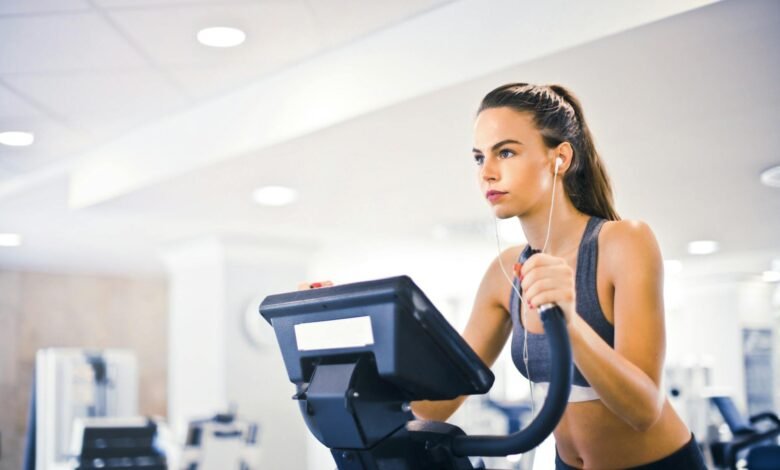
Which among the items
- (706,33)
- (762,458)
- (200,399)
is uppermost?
(706,33)

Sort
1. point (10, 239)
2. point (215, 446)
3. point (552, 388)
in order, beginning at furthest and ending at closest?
point (10, 239)
point (215, 446)
point (552, 388)

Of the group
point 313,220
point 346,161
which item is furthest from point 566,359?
point 313,220

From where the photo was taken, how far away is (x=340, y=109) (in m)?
3.14

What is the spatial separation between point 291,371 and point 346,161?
2919 mm

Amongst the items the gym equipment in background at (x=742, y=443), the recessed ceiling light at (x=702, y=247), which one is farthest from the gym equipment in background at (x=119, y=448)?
the recessed ceiling light at (x=702, y=247)

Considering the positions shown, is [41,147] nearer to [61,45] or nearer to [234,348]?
[61,45]

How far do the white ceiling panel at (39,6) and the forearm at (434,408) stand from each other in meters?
2.06

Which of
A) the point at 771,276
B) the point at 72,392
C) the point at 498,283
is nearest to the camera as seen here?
the point at 498,283

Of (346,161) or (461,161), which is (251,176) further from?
(461,161)

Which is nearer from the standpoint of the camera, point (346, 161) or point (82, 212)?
point (346, 161)

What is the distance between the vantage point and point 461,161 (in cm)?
389

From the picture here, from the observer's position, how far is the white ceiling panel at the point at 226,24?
8.91 ft

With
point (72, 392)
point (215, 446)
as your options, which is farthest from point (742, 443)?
point (72, 392)

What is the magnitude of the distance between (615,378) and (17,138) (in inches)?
152
